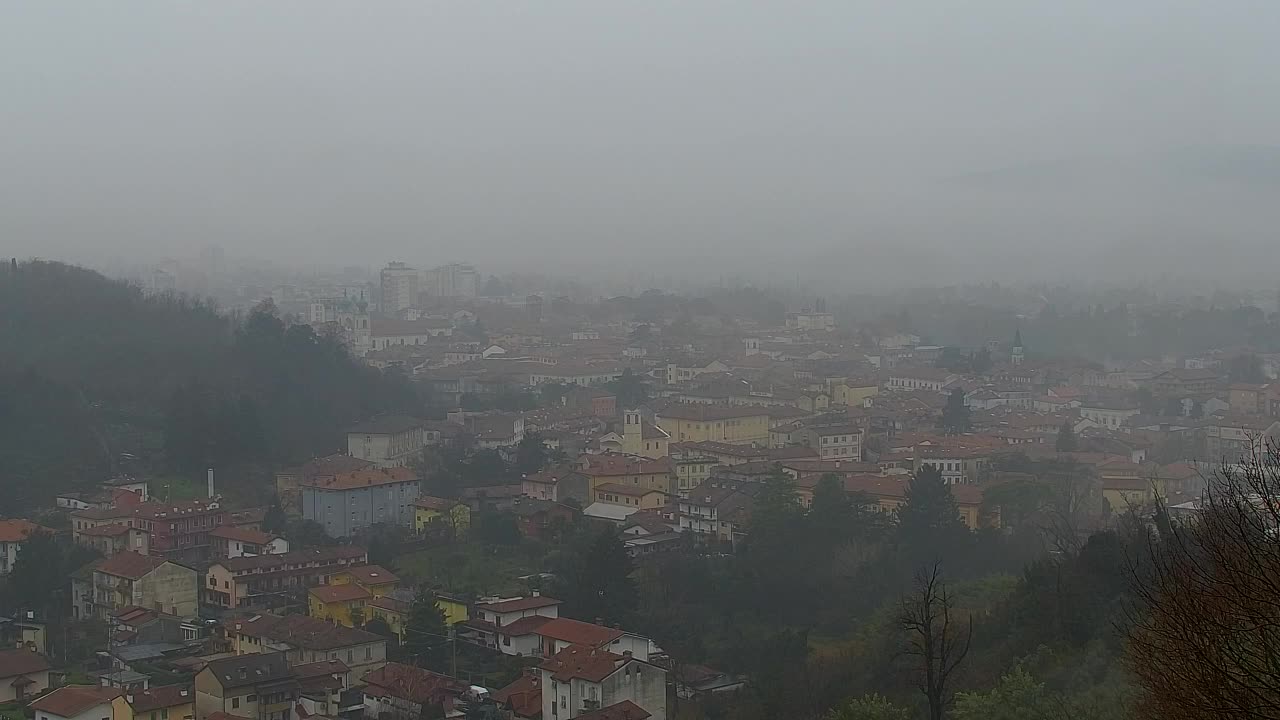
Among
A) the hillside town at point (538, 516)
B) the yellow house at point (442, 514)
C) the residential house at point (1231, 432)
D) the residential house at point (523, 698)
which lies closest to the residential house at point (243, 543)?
the hillside town at point (538, 516)

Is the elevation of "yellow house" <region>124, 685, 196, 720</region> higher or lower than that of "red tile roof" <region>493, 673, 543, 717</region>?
higher

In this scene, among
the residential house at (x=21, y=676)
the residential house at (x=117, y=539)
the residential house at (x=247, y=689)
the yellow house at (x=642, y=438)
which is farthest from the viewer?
the yellow house at (x=642, y=438)

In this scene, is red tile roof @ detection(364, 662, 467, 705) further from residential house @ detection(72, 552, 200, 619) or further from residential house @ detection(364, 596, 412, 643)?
residential house @ detection(72, 552, 200, 619)

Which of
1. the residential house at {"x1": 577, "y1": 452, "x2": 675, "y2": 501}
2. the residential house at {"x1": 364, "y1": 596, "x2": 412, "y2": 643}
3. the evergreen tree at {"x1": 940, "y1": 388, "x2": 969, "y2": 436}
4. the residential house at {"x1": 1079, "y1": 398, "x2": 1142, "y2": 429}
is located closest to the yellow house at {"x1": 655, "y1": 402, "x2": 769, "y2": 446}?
the evergreen tree at {"x1": 940, "y1": 388, "x2": 969, "y2": 436}

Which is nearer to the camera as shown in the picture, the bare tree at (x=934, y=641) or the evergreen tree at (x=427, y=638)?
the bare tree at (x=934, y=641)

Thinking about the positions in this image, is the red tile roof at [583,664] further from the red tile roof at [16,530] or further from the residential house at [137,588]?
the red tile roof at [16,530]

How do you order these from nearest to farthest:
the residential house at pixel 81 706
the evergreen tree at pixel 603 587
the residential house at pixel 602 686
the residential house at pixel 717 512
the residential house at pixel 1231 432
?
the residential house at pixel 81 706
the residential house at pixel 602 686
the evergreen tree at pixel 603 587
the residential house at pixel 717 512
the residential house at pixel 1231 432
